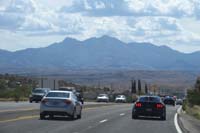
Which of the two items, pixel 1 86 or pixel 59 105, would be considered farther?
pixel 1 86

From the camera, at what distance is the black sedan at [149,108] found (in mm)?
38188

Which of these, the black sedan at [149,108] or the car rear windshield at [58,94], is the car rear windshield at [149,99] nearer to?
the black sedan at [149,108]

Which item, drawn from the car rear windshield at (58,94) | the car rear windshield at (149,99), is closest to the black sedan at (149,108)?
the car rear windshield at (149,99)

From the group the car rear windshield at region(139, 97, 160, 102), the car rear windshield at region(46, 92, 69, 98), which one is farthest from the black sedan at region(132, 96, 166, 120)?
the car rear windshield at region(46, 92, 69, 98)

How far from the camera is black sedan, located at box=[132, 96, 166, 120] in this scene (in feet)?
125

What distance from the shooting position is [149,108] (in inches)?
1505

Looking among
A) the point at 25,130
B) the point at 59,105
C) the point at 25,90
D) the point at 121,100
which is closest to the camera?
the point at 25,130

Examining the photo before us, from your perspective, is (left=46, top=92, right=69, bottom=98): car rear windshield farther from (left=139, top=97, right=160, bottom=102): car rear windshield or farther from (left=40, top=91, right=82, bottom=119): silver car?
(left=139, top=97, right=160, bottom=102): car rear windshield

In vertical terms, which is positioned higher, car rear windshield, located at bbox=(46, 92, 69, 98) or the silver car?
car rear windshield, located at bbox=(46, 92, 69, 98)

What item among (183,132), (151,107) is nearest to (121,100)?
(151,107)

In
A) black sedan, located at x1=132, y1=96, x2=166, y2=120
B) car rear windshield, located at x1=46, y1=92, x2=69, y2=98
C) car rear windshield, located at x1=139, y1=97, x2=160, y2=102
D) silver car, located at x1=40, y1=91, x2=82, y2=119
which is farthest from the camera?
car rear windshield, located at x1=139, y1=97, x2=160, y2=102

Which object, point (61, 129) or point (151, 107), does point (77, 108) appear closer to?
point (151, 107)

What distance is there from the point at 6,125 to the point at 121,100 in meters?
80.9

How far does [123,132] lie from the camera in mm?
25422
